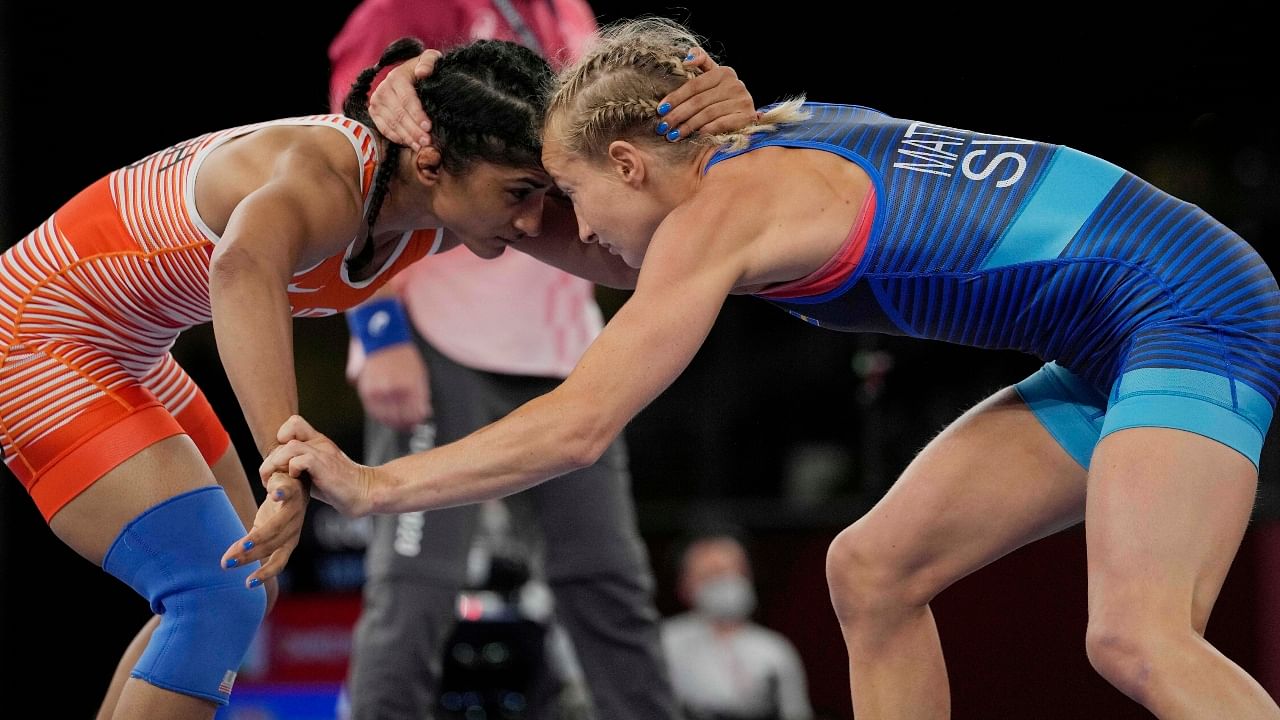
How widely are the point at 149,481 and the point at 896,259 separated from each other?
1.16 metres

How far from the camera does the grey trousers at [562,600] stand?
8.79 ft

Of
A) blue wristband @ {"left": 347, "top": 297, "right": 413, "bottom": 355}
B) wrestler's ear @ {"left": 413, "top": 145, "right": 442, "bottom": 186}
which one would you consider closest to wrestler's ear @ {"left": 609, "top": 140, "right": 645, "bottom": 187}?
wrestler's ear @ {"left": 413, "top": 145, "right": 442, "bottom": 186}

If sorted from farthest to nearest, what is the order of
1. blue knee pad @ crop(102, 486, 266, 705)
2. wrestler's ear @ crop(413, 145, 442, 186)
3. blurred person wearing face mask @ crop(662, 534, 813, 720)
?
blurred person wearing face mask @ crop(662, 534, 813, 720) → wrestler's ear @ crop(413, 145, 442, 186) → blue knee pad @ crop(102, 486, 266, 705)

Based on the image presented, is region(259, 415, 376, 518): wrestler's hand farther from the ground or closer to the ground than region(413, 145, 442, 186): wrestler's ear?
closer to the ground

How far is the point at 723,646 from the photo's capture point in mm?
4555

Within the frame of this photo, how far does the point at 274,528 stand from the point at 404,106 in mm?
776

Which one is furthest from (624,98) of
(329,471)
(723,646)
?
(723,646)

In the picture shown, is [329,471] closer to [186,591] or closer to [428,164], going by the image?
[186,591]

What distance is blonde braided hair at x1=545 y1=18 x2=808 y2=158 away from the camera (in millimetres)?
1828

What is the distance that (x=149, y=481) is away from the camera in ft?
6.68

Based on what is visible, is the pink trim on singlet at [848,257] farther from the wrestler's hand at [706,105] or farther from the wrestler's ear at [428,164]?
the wrestler's ear at [428,164]

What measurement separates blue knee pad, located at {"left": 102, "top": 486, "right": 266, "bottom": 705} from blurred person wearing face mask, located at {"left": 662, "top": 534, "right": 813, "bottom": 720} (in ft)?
8.28

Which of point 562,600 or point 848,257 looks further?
point 562,600

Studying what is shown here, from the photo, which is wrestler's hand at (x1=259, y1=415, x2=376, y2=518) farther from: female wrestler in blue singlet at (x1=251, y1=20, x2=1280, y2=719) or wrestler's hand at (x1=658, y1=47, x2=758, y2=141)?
wrestler's hand at (x1=658, y1=47, x2=758, y2=141)
